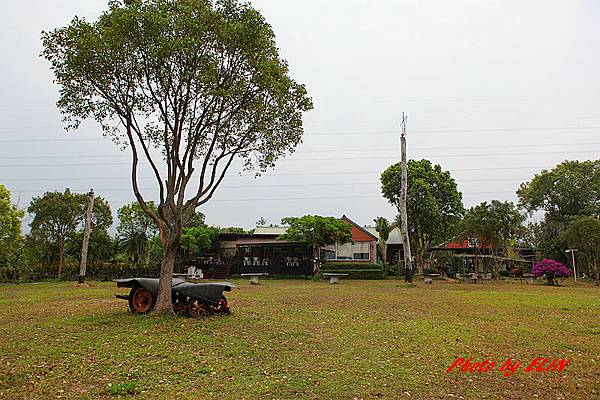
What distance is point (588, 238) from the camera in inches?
1193

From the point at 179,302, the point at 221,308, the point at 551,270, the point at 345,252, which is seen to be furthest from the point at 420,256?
the point at 179,302

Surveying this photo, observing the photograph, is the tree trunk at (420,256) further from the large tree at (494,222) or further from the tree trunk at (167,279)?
the tree trunk at (167,279)

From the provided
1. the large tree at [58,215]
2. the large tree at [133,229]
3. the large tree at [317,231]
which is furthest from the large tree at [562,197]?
the large tree at [58,215]

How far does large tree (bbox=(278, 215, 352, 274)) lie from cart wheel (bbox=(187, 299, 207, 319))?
23464mm

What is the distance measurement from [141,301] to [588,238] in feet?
96.9

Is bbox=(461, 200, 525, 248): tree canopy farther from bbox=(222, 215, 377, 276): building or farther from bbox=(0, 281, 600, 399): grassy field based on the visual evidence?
bbox=(0, 281, 600, 399): grassy field

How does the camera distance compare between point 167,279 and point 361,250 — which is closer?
point 167,279

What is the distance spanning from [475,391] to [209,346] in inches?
201

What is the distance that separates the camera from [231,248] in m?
42.3

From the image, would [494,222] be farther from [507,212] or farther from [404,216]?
[404,216]

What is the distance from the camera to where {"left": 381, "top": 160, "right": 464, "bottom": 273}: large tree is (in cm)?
3650

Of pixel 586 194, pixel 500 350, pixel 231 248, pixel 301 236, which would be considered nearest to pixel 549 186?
pixel 586 194

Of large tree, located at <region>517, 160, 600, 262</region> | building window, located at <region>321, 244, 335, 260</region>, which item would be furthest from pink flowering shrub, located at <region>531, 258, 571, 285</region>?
building window, located at <region>321, 244, 335, 260</region>

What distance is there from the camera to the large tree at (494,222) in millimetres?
35281
